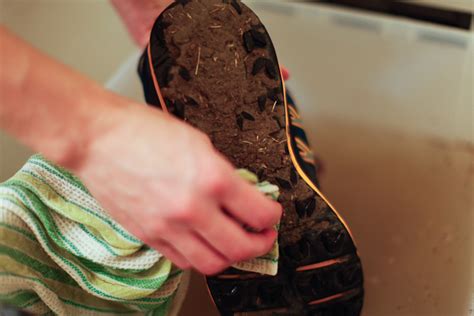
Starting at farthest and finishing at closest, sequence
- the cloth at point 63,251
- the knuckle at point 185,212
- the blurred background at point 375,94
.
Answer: the blurred background at point 375,94, the cloth at point 63,251, the knuckle at point 185,212

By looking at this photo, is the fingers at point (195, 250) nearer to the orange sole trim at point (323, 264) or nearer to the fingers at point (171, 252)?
the fingers at point (171, 252)

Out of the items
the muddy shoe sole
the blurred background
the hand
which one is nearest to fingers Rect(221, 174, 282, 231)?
the hand

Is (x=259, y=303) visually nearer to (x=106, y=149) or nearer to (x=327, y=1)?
(x=106, y=149)

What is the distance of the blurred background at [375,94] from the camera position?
2.42ft

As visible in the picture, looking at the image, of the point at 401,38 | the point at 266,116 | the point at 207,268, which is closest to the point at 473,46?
the point at 401,38

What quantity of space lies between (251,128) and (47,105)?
0.22 meters

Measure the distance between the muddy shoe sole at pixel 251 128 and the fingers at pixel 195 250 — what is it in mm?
123

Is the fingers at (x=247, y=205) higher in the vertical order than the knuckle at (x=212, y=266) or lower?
higher


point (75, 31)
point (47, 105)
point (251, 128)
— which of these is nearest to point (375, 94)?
point (251, 128)

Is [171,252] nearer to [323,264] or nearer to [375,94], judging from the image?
[323,264]

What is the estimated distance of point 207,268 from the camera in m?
0.38

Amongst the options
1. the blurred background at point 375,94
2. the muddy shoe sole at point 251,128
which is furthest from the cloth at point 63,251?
the blurred background at point 375,94

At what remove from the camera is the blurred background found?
2.42ft

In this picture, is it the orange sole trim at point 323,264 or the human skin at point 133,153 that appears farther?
the orange sole trim at point 323,264
